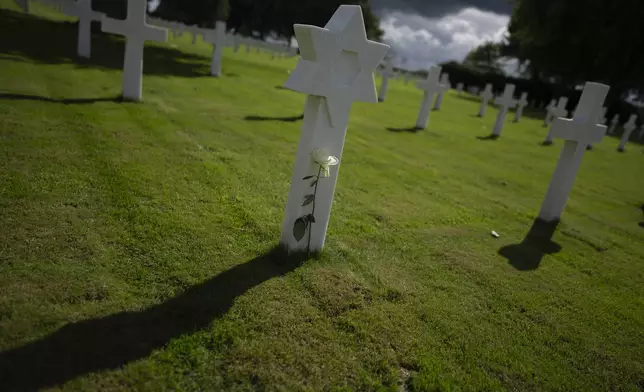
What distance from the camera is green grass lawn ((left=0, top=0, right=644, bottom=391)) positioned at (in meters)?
2.45

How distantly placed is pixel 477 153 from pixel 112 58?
11860mm

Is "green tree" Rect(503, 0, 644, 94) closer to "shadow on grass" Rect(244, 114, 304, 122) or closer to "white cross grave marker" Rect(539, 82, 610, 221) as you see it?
"shadow on grass" Rect(244, 114, 304, 122)

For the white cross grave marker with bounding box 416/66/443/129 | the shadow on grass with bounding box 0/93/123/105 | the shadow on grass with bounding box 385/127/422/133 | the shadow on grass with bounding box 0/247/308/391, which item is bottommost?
the shadow on grass with bounding box 0/247/308/391

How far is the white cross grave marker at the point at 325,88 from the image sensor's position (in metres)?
3.07

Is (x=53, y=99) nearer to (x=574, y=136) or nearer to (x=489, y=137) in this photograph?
(x=574, y=136)

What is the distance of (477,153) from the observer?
10.6 m

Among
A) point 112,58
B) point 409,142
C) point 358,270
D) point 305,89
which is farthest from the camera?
point 112,58

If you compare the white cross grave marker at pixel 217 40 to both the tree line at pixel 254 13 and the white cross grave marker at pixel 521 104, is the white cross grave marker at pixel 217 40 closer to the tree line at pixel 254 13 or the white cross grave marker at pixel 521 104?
the tree line at pixel 254 13

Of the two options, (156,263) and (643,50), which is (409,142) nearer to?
(156,263)

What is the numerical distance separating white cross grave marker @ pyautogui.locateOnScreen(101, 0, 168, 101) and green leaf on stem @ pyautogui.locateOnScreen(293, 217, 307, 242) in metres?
6.23

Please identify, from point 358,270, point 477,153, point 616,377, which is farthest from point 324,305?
point 477,153

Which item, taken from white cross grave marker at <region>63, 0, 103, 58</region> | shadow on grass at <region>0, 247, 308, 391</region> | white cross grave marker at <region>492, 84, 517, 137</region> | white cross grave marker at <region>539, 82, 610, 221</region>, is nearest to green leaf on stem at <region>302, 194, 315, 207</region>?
shadow on grass at <region>0, 247, 308, 391</region>

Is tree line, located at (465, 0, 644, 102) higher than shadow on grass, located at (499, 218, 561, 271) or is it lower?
higher

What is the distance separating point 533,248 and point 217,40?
40.0ft
